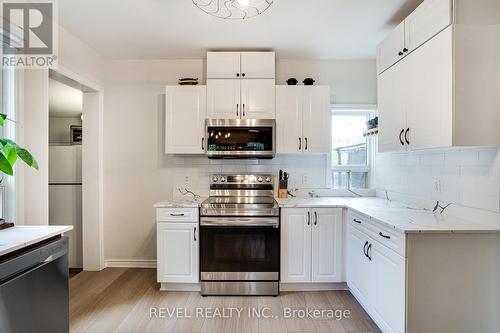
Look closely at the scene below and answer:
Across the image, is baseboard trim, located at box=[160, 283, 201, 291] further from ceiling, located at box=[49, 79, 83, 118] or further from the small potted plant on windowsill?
ceiling, located at box=[49, 79, 83, 118]

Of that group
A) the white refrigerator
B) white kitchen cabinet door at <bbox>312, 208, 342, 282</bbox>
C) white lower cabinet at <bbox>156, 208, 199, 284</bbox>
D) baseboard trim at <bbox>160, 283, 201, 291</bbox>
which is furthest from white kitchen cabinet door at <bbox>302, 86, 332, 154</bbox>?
the white refrigerator

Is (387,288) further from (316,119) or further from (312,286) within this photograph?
(316,119)

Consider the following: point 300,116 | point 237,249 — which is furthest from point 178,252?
point 300,116

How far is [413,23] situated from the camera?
6.59 feet

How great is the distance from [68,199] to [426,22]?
414 cm

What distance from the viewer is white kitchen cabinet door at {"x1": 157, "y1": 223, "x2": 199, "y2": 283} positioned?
2.67m

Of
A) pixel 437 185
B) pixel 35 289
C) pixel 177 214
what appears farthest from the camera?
pixel 177 214

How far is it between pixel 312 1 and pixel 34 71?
239cm

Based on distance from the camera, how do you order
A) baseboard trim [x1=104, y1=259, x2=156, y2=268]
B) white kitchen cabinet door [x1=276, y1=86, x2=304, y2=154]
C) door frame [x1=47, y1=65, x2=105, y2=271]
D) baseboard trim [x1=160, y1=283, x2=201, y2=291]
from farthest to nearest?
1. baseboard trim [x1=104, y1=259, x2=156, y2=268]
2. door frame [x1=47, y1=65, x2=105, y2=271]
3. white kitchen cabinet door [x1=276, y1=86, x2=304, y2=154]
4. baseboard trim [x1=160, y1=283, x2=201, y2=291]

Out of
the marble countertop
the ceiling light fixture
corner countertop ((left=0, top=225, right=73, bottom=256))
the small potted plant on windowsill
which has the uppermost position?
the ceiling light fixture

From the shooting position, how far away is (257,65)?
2.98 m

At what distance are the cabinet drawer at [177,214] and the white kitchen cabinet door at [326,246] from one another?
1.23 meters

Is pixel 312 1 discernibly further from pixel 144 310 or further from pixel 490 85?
pixel 144 310

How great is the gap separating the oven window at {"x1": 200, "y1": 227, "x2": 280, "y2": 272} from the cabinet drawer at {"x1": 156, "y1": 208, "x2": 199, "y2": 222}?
6.7 inches
